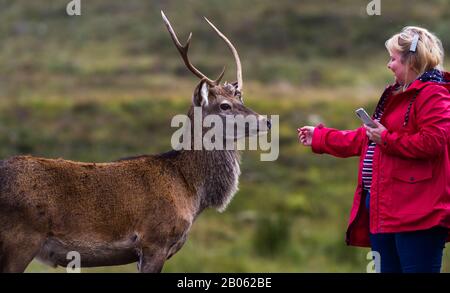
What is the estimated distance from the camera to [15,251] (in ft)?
24.6

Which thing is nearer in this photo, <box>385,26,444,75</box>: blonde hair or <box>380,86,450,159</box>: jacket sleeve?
<box>380,86,450,159</box>: jacket sleeve

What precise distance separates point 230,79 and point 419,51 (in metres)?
29.5

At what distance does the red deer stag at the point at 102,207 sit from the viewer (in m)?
7.61

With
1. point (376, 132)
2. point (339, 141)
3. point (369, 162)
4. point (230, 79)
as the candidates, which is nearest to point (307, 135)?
point (339, 141)

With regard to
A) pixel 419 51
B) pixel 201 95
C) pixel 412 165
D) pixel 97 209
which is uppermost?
pixel 419 51

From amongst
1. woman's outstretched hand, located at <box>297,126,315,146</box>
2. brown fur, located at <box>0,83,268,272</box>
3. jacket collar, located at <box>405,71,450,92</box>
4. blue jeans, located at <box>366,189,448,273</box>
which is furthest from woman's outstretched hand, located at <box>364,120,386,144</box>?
brown fur, located at <box>0,83,268,272</box>

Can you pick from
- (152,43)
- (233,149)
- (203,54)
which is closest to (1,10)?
(152,43)

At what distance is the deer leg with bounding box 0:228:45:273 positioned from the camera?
7.51 metres

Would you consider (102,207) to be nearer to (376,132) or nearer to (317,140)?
(317,140)

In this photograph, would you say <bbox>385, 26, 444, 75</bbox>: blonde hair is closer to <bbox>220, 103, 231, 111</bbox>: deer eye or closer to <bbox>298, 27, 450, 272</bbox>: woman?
<bbox>298, 27, 450, 272</bbox>: woman

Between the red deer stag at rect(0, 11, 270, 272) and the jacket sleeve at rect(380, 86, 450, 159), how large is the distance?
203 centimetres

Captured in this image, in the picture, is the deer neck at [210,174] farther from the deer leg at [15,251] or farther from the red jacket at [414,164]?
the red jacket at [414,164]

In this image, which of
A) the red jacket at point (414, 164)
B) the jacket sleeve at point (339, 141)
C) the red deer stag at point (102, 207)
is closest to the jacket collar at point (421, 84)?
the red jacket at point (414, 164)

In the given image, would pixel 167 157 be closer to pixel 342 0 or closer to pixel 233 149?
pixel 233 149
